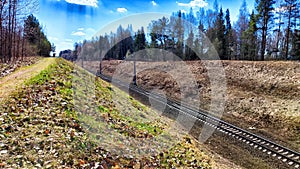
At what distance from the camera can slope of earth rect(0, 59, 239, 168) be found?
4.12m

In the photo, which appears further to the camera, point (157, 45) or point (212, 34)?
point (157, 45)

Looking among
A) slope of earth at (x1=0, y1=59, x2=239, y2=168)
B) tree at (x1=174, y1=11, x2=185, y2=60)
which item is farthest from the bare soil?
tree at (x1=174, y1=11, x2=185, y2=60)

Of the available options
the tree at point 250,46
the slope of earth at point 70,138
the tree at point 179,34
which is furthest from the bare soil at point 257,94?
the tree at point 179,34

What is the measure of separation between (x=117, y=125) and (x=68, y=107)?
5.72 feet

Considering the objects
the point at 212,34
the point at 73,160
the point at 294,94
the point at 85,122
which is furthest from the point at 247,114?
the point at 212,34

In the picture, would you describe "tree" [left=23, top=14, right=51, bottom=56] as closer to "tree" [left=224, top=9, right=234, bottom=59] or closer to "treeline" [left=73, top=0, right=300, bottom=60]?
"treeline" [left=73, top=0, right=300, bottom=60]

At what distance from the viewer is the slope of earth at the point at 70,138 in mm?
4125

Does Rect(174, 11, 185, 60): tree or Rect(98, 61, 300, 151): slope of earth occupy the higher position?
Rect(174, 11, 185, 60): tree

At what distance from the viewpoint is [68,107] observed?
666cm

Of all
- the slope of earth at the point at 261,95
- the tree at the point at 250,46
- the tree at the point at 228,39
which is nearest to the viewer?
the slope of earth at the point at 261,95

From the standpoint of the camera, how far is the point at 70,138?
16.1ft

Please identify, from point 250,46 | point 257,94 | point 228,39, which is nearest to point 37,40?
point 228,39

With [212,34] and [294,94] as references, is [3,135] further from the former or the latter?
[212,34]

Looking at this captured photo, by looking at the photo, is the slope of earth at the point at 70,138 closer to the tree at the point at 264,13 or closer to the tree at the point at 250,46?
the tree at the point at 264,13
